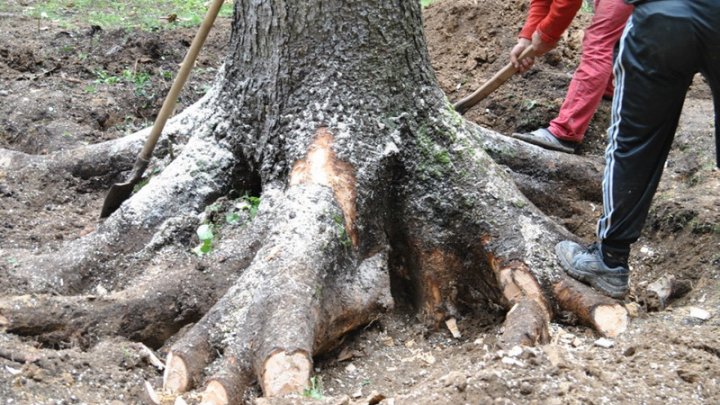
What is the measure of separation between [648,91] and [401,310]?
1.54 meters

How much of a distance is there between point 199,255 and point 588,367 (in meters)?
1.92

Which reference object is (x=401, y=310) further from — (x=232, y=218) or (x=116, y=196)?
(x=116, y=196)

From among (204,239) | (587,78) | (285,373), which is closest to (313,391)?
(285,373)

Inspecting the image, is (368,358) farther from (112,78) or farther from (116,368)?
(112,78)

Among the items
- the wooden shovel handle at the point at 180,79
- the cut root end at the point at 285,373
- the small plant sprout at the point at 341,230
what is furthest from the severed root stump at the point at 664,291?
the wooden shovel handle at the point at 180,79

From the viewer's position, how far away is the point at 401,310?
13.1 ft

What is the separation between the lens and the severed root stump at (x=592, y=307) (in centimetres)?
354

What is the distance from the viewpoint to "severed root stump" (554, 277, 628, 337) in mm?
3537

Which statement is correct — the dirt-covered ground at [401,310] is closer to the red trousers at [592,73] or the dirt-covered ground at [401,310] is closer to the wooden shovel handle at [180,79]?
the red trousers at [592,73]

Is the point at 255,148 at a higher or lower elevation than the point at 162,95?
higher

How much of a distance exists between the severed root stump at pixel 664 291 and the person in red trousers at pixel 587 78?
5.06ft

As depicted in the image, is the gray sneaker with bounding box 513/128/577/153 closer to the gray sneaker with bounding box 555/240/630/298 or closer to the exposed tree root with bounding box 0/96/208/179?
the gray sneaker with bounding box 555/240/630/298

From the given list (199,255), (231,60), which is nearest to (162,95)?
(231,60)

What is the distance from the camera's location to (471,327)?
384cm
